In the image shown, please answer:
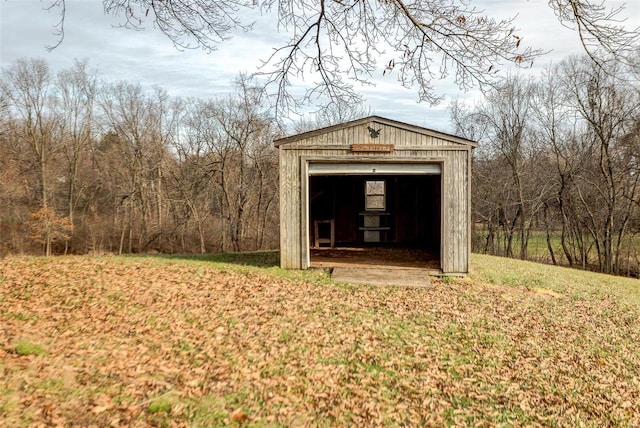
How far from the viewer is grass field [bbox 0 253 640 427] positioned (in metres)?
3.82

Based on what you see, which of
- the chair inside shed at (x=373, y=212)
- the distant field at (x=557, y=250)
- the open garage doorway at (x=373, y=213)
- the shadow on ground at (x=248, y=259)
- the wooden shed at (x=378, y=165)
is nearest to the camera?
the wooden shed at (x=378, y=165)

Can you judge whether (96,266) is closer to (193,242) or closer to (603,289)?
(603,289)

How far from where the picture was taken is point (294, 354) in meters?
5.21

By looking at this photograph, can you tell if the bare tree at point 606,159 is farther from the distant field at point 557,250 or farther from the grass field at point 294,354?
the grass field at point 294,354

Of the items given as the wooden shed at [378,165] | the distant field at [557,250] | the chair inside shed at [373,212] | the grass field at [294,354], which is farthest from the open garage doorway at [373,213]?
the distant field at [557,250]

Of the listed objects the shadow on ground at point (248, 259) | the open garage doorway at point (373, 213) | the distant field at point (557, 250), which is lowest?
the distant field at point (557, 250)

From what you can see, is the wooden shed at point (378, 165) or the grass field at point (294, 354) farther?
the wooden shed at point (378, 165)

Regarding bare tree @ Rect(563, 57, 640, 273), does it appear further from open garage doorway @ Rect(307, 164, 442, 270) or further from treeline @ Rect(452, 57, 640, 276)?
open garage doorway @ Rect(307, 164, 442, 270)

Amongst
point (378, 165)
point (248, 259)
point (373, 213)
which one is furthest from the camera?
point (373, 213)

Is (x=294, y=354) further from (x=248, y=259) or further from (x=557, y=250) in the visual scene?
(x=557, y=250)

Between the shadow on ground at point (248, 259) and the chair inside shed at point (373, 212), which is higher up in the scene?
the chair inside shed at point (373, 212)

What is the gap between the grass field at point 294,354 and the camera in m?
3.82

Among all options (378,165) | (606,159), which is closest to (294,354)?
(378,165)

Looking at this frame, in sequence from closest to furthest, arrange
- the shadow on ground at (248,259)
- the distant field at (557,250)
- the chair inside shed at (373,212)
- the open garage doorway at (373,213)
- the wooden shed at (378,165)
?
the wooden shed at (378,165) < the shadow on ground at (248,259) < the open garage doorway at (373,213) < the chair inside shed at (373,212) < the distant field at (557,250)
